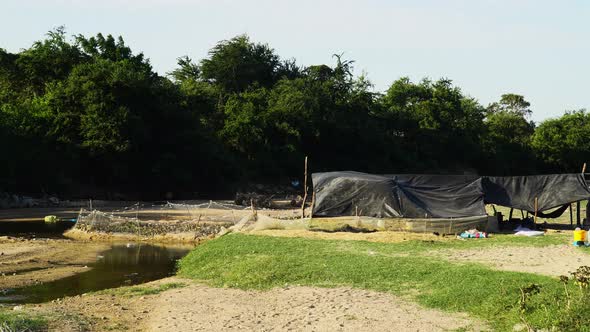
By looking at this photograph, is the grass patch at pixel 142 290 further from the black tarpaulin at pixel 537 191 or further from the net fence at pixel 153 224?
the black tarpaulin at pixel 537 191

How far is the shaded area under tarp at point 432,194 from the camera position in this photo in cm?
2708

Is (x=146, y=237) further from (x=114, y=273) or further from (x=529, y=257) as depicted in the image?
(x=529, y=257)

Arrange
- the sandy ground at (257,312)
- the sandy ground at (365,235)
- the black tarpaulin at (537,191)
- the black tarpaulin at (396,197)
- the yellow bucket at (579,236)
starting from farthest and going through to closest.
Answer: the black tarpaulin at (537,191)
the black tarpaulin at (396,197)
the sandy ground at (365,235)
the yellow bucket at (579,236)
the sandy ground at (257,312)

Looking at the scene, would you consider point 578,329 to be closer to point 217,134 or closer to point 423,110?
point 217,134

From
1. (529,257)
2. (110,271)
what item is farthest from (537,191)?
(110,271)

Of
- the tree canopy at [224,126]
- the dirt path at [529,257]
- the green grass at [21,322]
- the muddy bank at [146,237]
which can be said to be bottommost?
the green grass at [21,322]

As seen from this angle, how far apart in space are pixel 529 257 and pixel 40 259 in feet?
56.4

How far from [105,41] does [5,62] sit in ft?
35.4

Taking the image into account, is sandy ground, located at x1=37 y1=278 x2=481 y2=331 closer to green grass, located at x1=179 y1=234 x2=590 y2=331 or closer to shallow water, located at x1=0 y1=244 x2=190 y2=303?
green grass, located at x1=179 y1=234 x2=590 y2=331

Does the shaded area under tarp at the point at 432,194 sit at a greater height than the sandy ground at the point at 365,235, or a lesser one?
greater

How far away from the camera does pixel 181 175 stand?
55.6m

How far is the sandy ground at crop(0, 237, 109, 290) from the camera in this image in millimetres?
20312

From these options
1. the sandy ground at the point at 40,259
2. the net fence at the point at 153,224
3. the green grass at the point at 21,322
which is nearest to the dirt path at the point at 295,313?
the green grass at the point at 21,322

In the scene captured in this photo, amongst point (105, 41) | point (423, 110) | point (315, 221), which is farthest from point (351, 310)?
point (423, 110)
